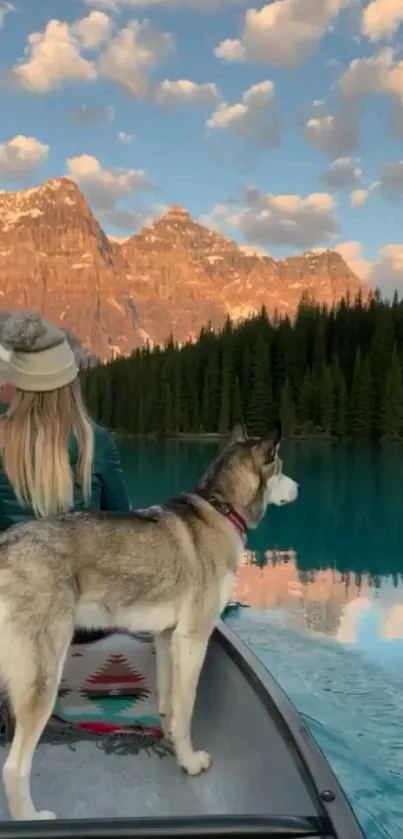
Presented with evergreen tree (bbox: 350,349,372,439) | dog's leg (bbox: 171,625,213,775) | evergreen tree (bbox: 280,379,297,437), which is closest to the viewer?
dog's leg (bbox: 171,625,213,775)

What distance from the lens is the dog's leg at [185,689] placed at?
4664 mm

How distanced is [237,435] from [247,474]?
0.40 m

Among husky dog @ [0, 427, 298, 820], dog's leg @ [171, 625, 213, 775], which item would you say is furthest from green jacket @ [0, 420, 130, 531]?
dog's leg @ [171, 625, 213, 775]

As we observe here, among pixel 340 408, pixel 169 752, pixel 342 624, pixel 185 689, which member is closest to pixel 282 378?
pixel 340 408

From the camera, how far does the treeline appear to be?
126 m

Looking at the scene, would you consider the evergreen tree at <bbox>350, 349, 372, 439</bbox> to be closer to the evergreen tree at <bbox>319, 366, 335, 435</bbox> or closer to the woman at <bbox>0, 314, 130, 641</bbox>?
the evergreen tree at <bbox>319, 366, 335, 435</bbox>

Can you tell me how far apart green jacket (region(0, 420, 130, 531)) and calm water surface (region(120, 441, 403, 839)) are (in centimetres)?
451

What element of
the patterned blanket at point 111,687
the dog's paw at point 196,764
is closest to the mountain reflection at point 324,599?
the patterned blanket at point 111,687

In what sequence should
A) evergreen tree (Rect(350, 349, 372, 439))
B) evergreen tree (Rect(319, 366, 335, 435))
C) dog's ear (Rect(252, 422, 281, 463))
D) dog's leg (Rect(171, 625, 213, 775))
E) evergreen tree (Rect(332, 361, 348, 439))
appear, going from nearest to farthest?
dog's leg (Rect(171, 625, 213, 775)) < dog's ear (Rect(252, 422, 281, 463)) < evergreen tree (Rect(350, 349, 372, 439)) < evergreen tree (Rect(332, 361, 348, 439)) < evergreen tree (Rect(319, 366, 335, 435))

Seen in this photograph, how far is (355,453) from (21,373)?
305ft

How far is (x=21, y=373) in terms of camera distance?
193 inches

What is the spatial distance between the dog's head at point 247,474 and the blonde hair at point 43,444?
812 millimetres

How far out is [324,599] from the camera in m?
21.8

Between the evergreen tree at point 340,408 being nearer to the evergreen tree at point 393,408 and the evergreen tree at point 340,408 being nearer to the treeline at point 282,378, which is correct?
the treeline at point 282,378
